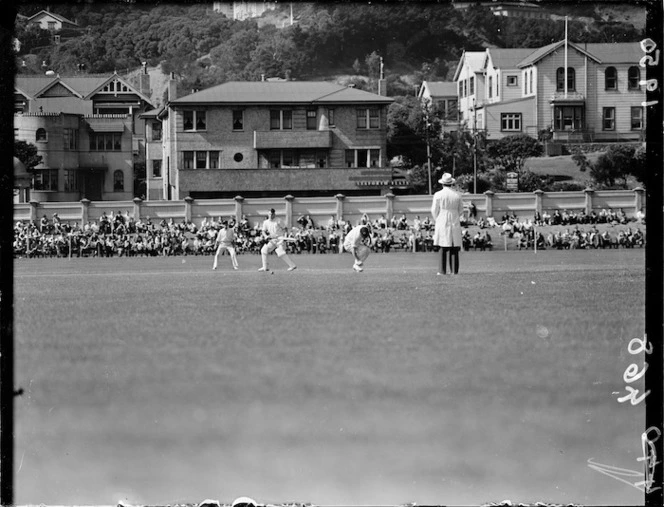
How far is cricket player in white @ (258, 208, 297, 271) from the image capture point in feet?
43.6

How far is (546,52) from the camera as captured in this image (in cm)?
1096

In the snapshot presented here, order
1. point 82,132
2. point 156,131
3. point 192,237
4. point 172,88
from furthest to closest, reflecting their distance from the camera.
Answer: point 192,237, point 156,131, point 82,132, point 172,88

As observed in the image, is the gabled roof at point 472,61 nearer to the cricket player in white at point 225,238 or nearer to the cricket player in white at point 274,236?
the cricket player in white at point 274,236

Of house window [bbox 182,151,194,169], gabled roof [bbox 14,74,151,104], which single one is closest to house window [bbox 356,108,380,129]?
house window [bbox 182,151,194,169]

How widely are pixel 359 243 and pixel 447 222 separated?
2.37 m

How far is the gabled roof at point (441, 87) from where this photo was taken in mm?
11342

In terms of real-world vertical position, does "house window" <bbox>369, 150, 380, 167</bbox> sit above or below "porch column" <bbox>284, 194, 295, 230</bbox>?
above

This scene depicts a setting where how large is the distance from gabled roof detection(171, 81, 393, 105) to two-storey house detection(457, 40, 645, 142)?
1.45m

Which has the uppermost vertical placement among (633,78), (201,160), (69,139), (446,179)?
(633,78)

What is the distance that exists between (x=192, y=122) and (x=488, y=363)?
4.78m

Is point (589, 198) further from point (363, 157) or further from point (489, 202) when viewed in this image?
point (363, 157)

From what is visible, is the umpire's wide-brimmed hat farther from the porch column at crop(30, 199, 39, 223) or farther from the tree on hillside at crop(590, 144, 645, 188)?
the porch column at crop(30, 199, 39, 223)

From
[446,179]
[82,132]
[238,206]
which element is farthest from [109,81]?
[446,179]

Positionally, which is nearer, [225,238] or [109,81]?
[109,81]
